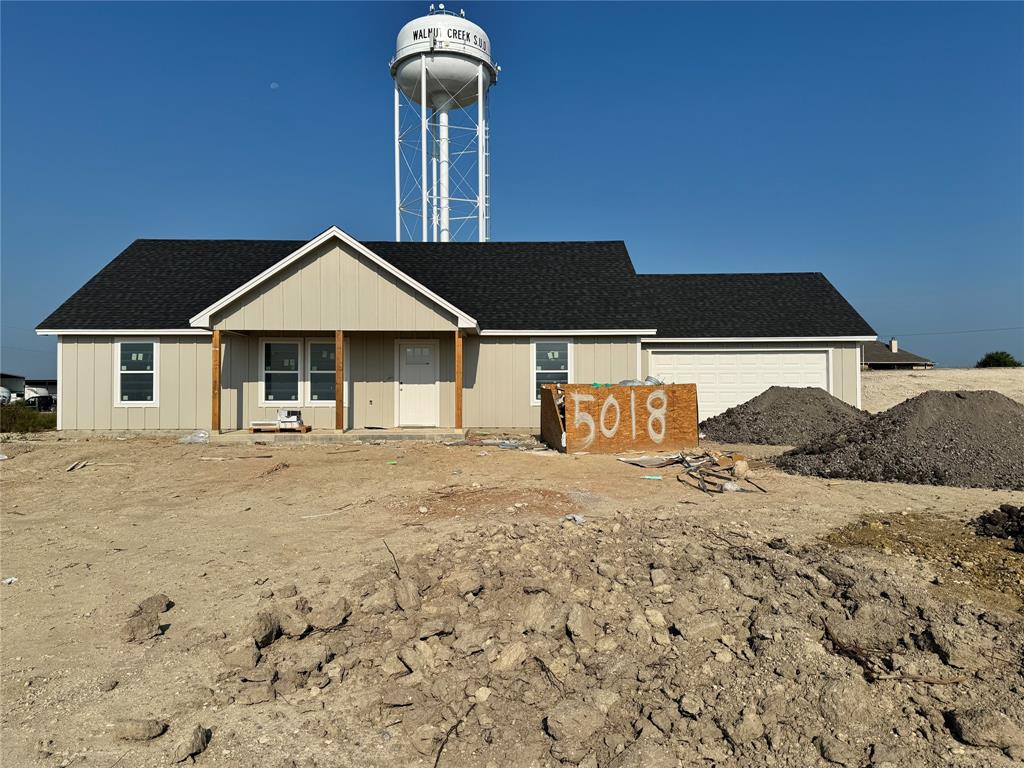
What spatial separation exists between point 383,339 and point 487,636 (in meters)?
13.3

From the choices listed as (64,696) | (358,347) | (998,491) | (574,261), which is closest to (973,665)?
(64,696)

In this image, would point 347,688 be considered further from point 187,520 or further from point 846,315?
point 846,315

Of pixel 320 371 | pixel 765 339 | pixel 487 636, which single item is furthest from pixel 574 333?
pixel 487 636

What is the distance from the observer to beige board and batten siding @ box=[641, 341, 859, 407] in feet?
64.0

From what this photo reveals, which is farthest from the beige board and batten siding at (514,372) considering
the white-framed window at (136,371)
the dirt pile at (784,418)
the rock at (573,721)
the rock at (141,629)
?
the rock at (573,721)

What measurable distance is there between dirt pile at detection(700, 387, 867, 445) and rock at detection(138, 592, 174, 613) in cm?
1335

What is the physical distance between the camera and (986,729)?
326 cm

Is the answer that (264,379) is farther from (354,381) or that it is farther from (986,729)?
(986,729)

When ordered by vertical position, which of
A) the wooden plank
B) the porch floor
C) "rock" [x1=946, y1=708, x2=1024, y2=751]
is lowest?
"rock" [x1=946, y1=708, x2=1024, y2=751]

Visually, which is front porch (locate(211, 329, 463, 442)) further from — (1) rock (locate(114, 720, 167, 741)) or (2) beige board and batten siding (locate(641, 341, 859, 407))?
(1) rock (locate(114, 720, 167, 741))

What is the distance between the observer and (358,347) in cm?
1695

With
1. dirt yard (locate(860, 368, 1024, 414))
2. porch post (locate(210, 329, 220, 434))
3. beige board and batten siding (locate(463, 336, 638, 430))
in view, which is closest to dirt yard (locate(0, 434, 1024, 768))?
porch post (locate(210, 329, 220, 434))

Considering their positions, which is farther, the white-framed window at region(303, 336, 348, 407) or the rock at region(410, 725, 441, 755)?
the white-framed window at region(303, 336, 348, 407)

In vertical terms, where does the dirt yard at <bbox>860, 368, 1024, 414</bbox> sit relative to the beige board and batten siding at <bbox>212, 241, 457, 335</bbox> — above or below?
below
